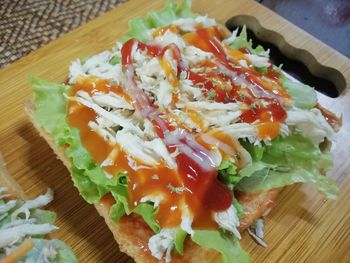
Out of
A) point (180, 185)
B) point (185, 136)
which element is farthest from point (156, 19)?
point (180, 185)

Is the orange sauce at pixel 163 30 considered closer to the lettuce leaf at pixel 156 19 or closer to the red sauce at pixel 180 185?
the lettuce leaf at pixel 156 19

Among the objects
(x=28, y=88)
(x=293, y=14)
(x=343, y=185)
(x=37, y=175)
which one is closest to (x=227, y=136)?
(x=343, y=185)

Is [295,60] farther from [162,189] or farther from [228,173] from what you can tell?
[162,189]

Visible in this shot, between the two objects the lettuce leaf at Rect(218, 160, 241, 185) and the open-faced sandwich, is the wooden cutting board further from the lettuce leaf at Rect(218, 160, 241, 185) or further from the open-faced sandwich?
the lettuce leaf at Rect(218, 160, 241, 185)

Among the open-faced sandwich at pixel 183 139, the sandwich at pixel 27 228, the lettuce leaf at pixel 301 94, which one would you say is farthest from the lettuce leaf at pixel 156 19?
the sandwich at pixel 27 228

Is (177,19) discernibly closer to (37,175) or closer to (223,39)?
(223,39)
